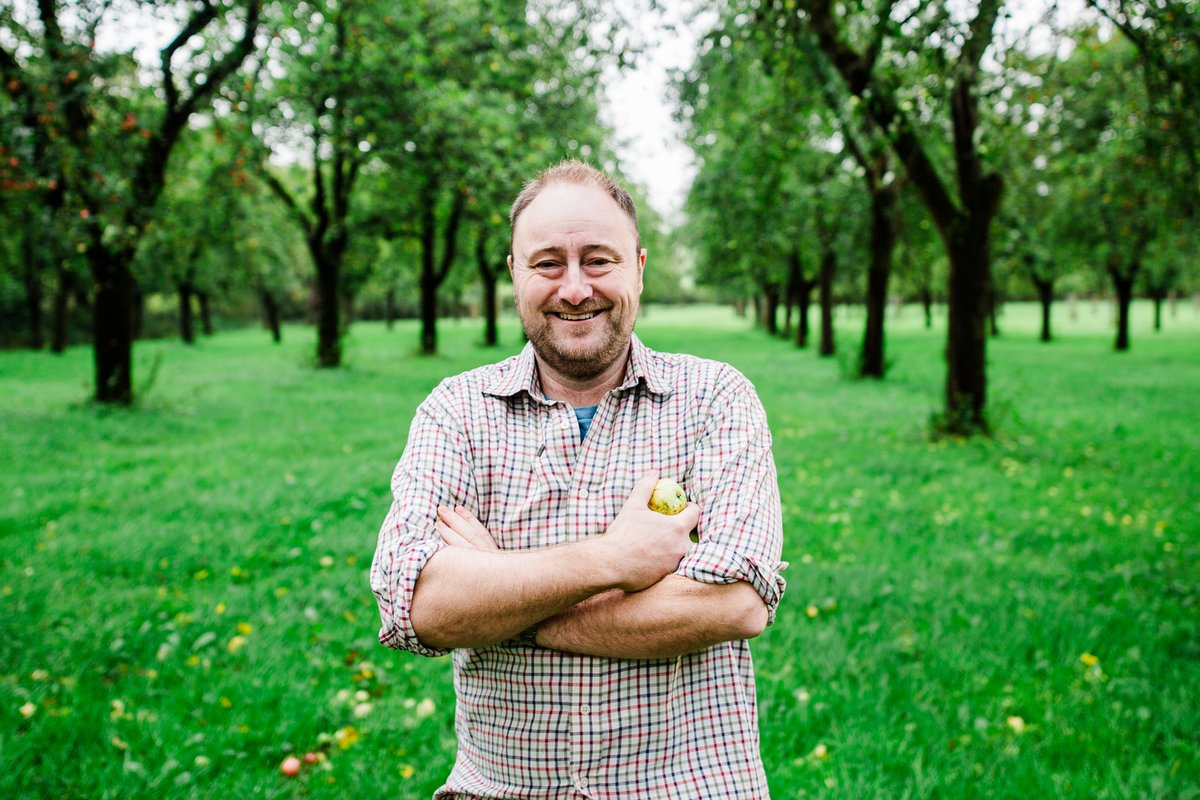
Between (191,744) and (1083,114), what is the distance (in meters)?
21.5

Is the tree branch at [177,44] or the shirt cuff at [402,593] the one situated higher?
the tree branch at [177,44]

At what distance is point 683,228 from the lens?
143 ft

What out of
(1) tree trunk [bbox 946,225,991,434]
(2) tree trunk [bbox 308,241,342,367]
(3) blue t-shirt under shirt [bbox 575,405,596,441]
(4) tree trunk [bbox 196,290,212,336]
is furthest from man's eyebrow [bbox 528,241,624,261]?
(4) tree trunk [bbox 196,290,212,336]

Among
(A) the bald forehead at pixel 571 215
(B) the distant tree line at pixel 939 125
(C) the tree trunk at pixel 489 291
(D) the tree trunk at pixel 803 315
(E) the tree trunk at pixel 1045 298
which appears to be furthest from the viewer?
(E) the tree trunk at pixel 1045 298

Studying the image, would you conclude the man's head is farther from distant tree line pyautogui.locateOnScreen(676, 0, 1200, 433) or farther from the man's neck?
distant tree line pyautogui.locateOnScreen(676, 0, 1200, 433)

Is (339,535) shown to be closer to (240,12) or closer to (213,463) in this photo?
(213,463)

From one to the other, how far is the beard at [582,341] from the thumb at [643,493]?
1.26 feet

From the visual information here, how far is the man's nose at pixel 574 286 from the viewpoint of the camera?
220 cm

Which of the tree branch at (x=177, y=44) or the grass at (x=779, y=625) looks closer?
the grass at (x=779, y=625)

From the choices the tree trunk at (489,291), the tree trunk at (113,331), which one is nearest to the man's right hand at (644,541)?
the tree trunk at (113,331)

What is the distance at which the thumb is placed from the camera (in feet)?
6.78

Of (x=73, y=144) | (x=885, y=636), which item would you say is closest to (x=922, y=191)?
(x=885, y=636)

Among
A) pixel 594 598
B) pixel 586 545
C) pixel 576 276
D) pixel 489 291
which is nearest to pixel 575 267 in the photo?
pixel 576 276

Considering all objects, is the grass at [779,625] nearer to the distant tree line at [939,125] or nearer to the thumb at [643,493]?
the thumb at [643,493]
